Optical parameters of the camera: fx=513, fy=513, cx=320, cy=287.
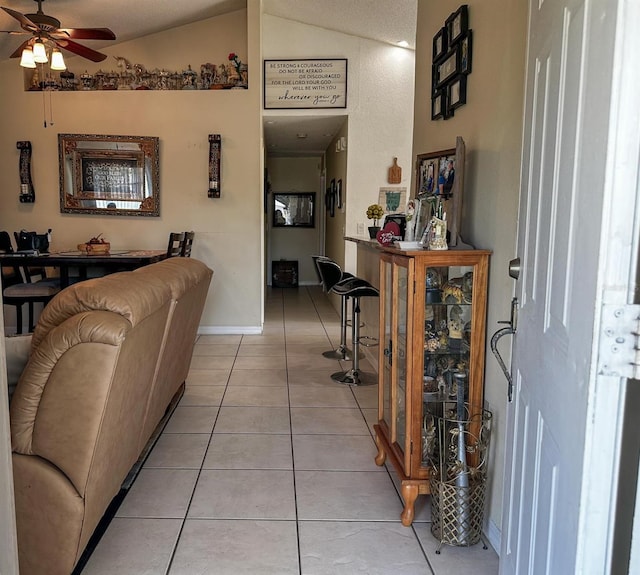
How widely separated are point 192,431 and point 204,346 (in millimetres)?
2066

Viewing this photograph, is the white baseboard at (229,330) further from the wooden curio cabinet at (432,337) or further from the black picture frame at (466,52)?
the black picture frame at (466,52)

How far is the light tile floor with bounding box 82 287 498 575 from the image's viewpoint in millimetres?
1812

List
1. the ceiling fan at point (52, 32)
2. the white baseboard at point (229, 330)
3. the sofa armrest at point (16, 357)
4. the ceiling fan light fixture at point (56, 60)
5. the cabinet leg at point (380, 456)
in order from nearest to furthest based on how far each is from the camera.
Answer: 1. the sofa armrest at point (16, 357)
2. the cabinet leg at point (380, 456)
3. the ceiling fan at point (52, 32)
4. the ceiling fan light fixture at point (56, 60)
5. the white baseboard at point (229, 330)

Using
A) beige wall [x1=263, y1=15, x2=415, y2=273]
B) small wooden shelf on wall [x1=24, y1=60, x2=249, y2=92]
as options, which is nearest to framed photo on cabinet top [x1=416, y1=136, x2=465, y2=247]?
beige wall [x1=263, y1=15, x2=415, y2=273]

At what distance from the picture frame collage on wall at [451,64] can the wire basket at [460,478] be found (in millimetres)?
1436

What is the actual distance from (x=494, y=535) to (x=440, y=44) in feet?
7.61

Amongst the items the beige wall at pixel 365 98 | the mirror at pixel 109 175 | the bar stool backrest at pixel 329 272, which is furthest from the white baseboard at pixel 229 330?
the bar stool backrest at pixel 329 272

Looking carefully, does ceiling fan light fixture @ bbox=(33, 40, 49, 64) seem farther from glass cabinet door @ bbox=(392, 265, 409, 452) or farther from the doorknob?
the doorknob

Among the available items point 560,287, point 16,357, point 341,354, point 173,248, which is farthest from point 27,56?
point 560,287

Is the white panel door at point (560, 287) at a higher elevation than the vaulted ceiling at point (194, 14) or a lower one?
lower

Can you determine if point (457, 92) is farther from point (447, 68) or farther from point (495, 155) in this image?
point (495, 155)

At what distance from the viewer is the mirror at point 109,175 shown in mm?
5160

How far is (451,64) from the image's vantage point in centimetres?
247

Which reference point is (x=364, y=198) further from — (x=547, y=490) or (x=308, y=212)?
(x=547, y=490)
